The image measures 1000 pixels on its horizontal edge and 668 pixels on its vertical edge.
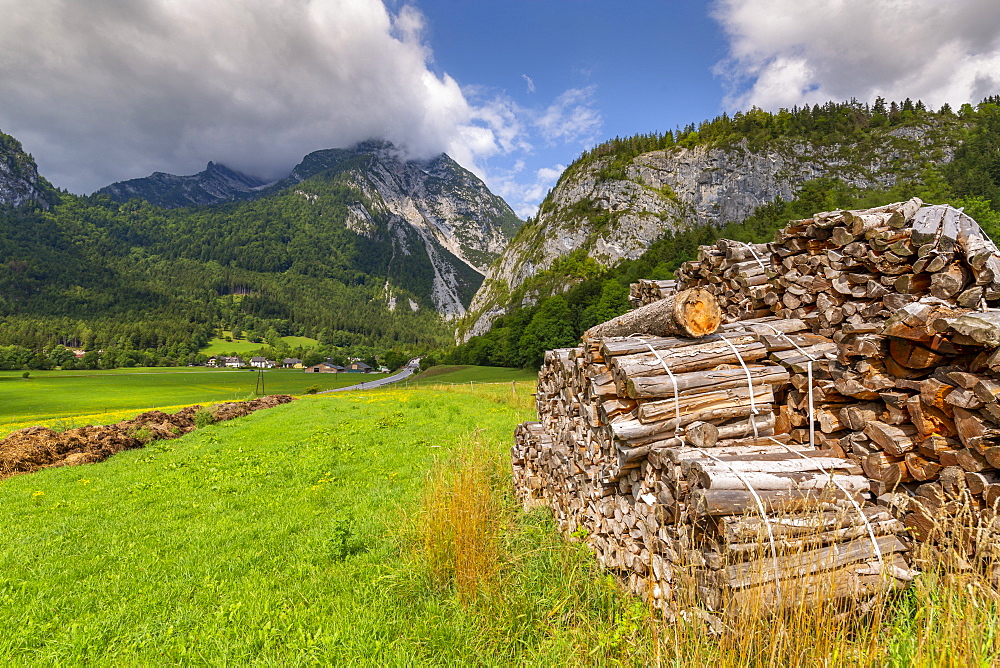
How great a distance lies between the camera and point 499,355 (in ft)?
292

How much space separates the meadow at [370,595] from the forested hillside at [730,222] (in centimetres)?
5664

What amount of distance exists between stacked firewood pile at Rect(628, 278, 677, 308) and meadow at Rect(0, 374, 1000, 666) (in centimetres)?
524

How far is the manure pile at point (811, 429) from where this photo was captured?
3260mm

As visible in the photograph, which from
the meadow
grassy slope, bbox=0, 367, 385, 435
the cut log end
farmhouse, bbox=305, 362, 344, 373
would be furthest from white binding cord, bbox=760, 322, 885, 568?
farmhouse, bbox=305, 362, 344, 373

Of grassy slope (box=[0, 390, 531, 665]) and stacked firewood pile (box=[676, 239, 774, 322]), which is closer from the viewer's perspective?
grassy slope (box=[0, 390, 531, 665])

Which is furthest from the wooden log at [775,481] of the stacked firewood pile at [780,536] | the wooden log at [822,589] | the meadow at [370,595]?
the meadow at [370,595]

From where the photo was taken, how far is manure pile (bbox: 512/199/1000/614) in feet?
10.7

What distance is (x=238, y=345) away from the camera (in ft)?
525

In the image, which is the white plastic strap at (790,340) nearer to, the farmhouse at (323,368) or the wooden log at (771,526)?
the wooden log at (771,526)

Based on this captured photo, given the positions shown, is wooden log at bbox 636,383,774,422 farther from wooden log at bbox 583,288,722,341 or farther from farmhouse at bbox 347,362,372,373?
farmhouse at bbox 347,362,372,373

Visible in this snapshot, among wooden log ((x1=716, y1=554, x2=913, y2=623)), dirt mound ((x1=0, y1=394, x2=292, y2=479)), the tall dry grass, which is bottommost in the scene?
dirt mound ((x1=0, y1=394, x2=292, y2=479))

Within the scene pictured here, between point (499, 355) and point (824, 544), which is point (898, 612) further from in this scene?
point (499, 355)

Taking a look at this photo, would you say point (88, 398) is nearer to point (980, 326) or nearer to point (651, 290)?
point (651, 290)

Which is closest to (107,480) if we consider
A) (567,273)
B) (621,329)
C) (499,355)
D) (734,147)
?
(621,329)
